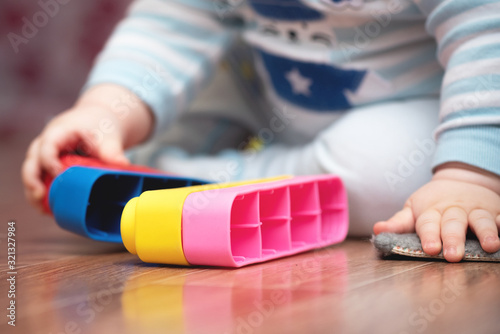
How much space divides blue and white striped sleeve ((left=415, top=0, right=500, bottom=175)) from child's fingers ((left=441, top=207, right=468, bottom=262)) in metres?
0.07

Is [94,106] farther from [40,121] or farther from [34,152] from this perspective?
[40,121]

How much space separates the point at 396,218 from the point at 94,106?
1.53 ft

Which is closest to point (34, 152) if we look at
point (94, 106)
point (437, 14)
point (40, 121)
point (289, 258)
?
point (94, 106)

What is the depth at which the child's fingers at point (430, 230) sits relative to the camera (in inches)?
20.1

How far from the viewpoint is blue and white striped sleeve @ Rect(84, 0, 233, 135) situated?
913 mm

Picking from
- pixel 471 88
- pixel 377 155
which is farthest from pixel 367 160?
pixel 471 88

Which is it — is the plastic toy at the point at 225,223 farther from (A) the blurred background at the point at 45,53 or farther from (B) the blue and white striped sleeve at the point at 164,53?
(A) the blurred background at the point at 45,53

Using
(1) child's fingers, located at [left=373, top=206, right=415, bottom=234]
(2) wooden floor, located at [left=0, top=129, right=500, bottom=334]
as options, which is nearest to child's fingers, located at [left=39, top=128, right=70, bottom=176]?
(2) wooden floor, located at [left=0, top=129, right=500, bottom=334]

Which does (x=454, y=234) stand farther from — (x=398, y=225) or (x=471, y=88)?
(x=471, y=88)

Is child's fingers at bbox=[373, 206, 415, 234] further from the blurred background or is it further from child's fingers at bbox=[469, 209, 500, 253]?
the blurred background

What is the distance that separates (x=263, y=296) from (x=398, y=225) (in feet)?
0.65

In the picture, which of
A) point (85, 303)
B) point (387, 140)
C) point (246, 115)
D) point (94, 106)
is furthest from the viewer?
point (246, 115)

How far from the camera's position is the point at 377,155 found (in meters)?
0.72

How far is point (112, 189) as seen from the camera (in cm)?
66
